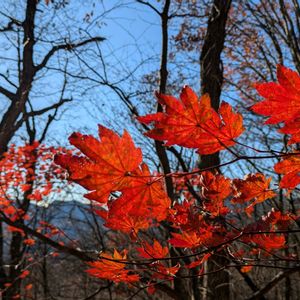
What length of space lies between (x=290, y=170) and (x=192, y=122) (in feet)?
0.89

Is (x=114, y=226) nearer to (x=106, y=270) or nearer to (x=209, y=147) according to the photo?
(x=106, y=270)

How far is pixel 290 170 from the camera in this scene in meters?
0.70

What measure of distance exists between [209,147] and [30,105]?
7453 mm

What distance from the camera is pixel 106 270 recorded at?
86cm

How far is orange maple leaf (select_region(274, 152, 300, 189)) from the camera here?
0.68 m

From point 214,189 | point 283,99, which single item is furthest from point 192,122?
point 214,189

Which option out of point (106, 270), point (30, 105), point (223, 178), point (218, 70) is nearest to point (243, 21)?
point (218, 70)

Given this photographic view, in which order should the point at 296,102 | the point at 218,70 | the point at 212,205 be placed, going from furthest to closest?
the point at 218,70 → the point at 212,205 → the point at 296,102

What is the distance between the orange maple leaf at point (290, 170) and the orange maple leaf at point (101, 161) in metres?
0.32

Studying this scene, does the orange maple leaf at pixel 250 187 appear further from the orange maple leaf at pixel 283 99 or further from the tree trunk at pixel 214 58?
the tree trunk at pixel 214 58

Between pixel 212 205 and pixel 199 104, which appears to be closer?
pixel 199 104

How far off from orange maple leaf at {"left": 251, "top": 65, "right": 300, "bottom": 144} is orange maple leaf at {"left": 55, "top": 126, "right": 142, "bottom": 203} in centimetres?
23

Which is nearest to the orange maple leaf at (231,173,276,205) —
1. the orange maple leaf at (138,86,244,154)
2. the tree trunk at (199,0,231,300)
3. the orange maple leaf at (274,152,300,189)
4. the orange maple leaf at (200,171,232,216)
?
the orange maple leaf at (200,171,232,216)

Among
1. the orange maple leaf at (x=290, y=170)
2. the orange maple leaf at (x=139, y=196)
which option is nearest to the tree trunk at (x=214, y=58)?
the orange maple leaf at (x=290, y=170)
